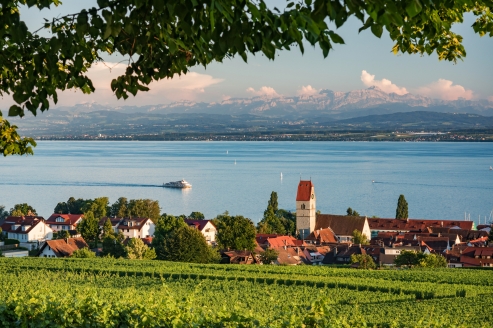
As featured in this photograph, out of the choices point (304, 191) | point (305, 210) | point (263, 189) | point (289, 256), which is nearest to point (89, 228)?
point (289, 256)

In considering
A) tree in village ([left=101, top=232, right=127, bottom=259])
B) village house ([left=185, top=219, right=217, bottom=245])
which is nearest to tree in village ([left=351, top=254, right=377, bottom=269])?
tree in village ([left=101, top=232, right=127, bottom=259])

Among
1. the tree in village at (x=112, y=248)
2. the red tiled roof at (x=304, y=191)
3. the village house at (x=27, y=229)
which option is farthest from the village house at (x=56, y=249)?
the red tiled roof at (x=304, y=191)

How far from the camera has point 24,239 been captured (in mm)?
56375

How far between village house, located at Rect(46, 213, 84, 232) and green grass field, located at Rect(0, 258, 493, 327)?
36144 mm

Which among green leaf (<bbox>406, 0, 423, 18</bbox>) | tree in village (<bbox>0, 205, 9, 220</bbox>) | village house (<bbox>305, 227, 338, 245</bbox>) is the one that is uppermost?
green leaf (<bbox>406, 0, 423, 18</bbox>)

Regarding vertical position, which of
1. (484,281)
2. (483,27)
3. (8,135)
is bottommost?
(484,281)

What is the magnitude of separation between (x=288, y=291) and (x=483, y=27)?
37.9 feet

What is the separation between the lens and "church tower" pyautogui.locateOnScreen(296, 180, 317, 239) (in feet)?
206

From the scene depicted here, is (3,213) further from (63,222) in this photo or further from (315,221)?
(315,221)

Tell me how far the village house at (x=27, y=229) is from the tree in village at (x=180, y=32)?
5237 cm

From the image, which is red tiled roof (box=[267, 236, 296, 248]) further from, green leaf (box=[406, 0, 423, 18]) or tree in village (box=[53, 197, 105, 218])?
green leaf (box=[406, 0, 423, 18])

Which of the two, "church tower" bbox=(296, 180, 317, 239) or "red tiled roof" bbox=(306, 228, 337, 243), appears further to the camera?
"church tower" bbox=(296, 180, 317, 239)

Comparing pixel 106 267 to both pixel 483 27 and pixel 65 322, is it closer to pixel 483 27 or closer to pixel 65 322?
pixel 65 322

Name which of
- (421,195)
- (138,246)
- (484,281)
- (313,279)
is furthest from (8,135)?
(421,195)
